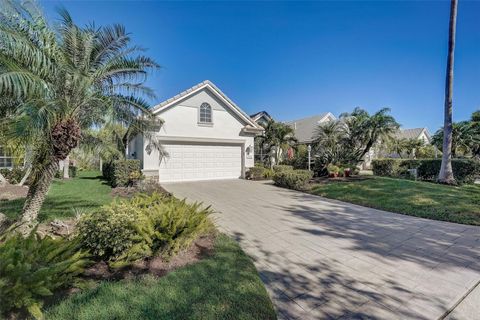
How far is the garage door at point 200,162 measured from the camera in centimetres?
1326

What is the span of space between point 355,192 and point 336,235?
17.5 ft

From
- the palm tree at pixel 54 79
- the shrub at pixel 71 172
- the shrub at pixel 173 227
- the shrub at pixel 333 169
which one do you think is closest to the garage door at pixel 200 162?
the shrub at pixel 333 169

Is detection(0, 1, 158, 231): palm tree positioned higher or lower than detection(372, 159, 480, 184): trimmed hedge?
higher

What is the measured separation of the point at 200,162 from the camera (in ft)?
46.5

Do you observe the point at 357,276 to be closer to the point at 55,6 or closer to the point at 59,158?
the point at 59,158

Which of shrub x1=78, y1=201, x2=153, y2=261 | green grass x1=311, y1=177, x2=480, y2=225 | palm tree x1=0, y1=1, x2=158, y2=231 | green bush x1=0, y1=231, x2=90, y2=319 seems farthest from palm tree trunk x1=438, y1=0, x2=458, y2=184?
green bush x1=0, y1=231, x2=90, y2=319

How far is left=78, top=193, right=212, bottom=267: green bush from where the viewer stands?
11.0ft

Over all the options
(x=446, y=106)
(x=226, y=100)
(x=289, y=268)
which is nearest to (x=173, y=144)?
(x=226, y=100)

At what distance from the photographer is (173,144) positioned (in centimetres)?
1329

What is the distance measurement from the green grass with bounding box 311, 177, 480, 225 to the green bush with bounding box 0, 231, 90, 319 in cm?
849

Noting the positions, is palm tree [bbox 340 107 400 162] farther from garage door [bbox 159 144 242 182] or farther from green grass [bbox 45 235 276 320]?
green grass [bbox 45 235 276 320]

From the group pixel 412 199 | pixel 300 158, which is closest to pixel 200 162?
pixel 300 158

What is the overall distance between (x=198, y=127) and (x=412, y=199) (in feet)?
37.1

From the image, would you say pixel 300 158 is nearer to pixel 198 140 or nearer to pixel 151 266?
pixel 198 140
